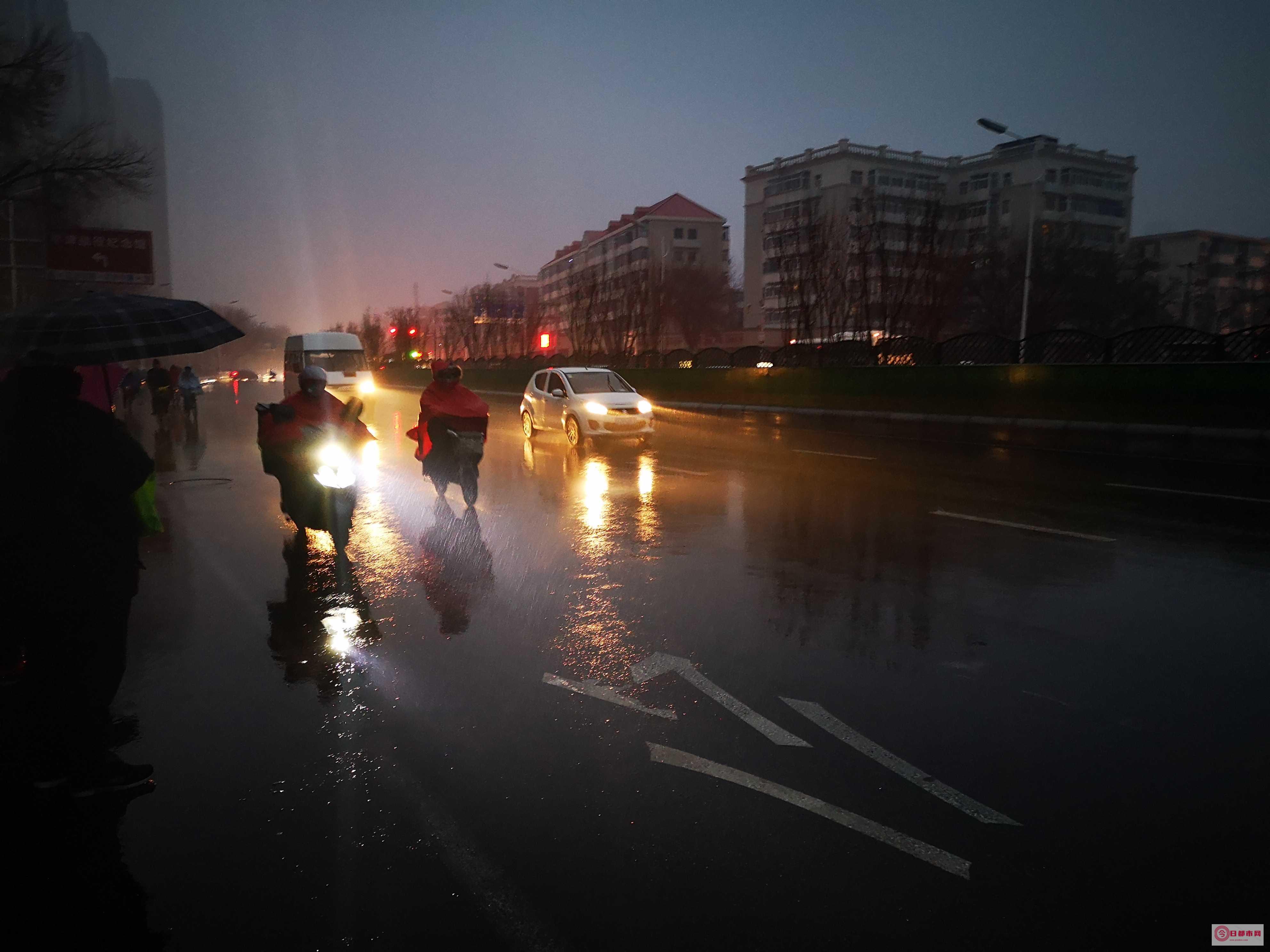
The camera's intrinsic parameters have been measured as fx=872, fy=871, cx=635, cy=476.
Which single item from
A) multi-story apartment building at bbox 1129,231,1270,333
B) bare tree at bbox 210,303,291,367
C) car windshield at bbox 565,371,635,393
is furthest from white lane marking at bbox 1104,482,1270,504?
bare tree at bbox 210,303,291,367

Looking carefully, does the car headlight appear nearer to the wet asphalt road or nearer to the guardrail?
the wet asphalt road

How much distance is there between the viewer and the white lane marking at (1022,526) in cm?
843

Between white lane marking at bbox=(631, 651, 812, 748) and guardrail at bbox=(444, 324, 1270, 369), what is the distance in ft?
45.7

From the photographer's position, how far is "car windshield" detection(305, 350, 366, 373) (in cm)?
3450

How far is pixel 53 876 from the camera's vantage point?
3102 mm

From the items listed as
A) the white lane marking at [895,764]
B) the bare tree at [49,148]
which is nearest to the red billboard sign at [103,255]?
the bare tree at [49,148]

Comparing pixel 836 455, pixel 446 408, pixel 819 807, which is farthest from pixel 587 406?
pixel 819 807

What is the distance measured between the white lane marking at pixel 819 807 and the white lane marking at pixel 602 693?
34 centimetres

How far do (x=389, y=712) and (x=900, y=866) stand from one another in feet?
8.61

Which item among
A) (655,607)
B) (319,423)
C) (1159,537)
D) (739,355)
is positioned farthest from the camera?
(739,355)

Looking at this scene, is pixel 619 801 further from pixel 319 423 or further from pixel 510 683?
pixel 319 423

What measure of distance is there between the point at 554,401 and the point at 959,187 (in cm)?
7795

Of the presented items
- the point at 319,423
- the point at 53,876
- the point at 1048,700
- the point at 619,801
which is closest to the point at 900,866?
the point at 619,801

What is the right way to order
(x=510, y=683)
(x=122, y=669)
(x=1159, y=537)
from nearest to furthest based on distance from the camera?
1. (x=122, y=669)
2. (x=510, y=683)
3. (x=1159, y=537)
